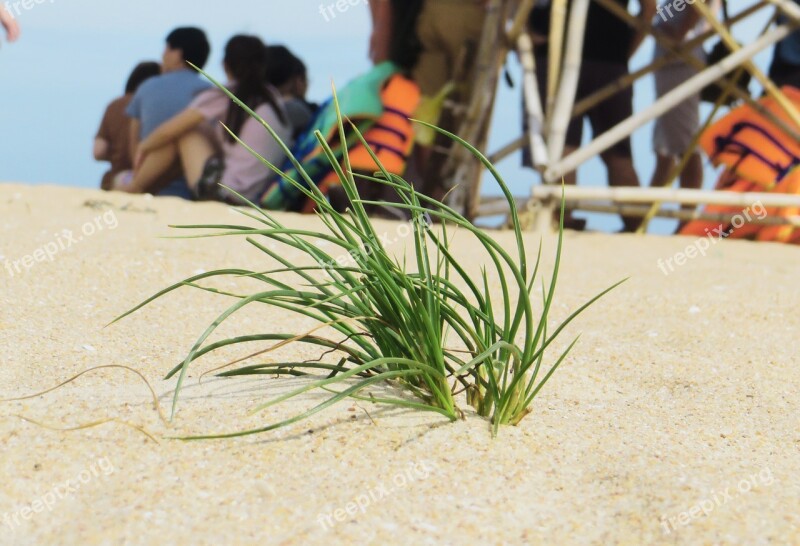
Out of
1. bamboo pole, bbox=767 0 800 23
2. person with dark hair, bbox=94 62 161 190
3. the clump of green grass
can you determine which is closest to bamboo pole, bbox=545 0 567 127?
bamboo pole, bbox=767 0 800 23

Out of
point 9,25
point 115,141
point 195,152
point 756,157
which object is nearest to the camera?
point 9,25

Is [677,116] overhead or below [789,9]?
below

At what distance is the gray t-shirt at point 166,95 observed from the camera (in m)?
5.08

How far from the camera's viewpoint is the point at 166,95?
16.7 feet

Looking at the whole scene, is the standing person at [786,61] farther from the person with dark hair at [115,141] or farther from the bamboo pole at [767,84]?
the person with dark hair at [115,141]

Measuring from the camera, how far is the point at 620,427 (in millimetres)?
1769

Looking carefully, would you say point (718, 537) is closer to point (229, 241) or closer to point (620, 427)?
point (620, 427)

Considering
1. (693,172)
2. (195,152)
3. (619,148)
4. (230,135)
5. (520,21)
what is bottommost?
(693,172)

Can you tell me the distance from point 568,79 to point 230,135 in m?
1.67

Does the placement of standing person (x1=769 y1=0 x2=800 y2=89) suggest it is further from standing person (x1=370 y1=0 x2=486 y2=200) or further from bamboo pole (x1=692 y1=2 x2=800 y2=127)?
standing person (x1=370 y1=0 x2=486 y2=200)

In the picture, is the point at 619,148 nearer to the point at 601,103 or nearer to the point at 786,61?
the point at 601,103

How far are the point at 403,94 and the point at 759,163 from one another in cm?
174

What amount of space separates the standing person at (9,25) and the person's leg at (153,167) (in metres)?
0.96

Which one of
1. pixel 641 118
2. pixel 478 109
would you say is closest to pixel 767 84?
pixel 641 118
